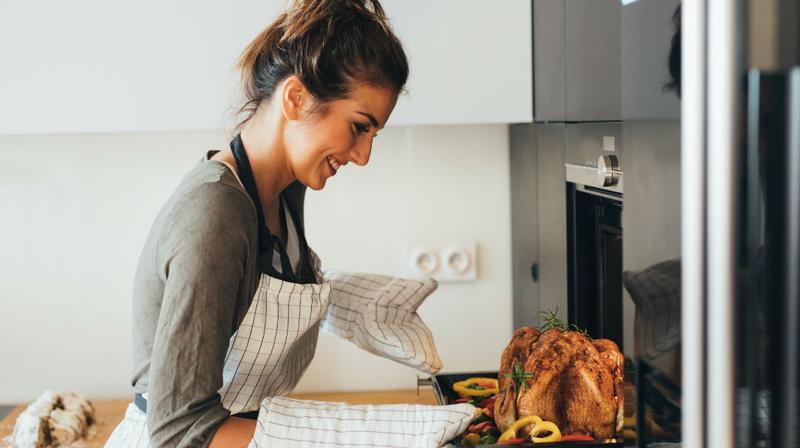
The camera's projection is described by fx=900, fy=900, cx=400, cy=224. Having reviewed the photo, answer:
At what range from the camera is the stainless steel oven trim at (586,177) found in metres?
1.04

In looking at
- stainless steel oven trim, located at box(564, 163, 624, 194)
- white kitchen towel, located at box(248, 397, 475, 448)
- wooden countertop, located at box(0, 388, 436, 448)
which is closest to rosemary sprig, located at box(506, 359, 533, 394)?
white kitchen towel, located at box(248, 397, 475, 448)

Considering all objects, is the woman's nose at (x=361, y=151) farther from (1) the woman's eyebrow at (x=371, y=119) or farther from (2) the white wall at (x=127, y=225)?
(2) the white wall at (x=127, y=225)

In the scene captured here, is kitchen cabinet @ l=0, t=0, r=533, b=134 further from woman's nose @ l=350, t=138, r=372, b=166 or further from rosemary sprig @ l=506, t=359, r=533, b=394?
rosemary sprig @ l=506, t=359, r=533, b=394

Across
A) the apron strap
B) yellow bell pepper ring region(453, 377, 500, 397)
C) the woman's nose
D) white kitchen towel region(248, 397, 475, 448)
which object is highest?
the woman's nose

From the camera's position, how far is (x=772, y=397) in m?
0.54

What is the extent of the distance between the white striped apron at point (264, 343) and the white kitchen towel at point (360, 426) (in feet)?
0.40

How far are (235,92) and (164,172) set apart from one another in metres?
0.38

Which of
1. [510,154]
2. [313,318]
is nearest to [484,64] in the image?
[510,154]

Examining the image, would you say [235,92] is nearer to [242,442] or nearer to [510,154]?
[510,154]

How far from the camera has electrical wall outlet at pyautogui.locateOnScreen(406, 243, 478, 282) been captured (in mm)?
1809

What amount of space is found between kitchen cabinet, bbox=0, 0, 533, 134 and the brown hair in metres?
0.38

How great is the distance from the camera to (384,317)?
123 cm

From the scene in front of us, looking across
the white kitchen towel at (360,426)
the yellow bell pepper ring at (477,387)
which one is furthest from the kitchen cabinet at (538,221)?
the white kitchen towel at (360,426)

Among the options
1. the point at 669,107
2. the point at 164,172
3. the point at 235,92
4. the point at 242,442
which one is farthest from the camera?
the point at 164,172
